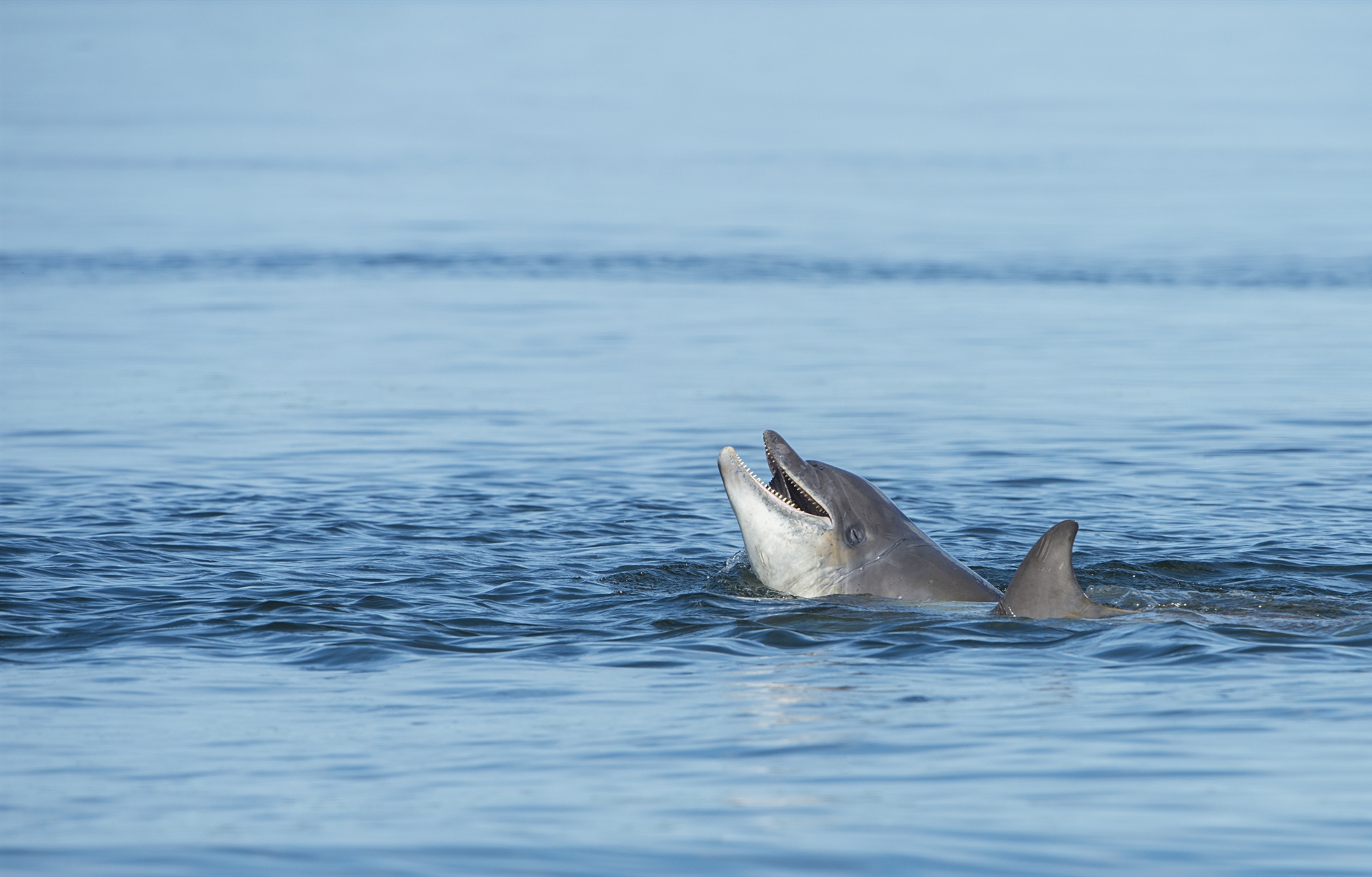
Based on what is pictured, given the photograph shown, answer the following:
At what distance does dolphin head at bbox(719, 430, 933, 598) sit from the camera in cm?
1294

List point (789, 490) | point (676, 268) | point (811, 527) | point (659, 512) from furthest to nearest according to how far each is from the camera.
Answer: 1. point (676, 268)
2. point (659, 512)
3. point (789, 490)
4. point (811, 527)

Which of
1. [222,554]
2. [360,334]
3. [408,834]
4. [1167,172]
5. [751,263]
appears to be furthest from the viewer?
[1167,172]

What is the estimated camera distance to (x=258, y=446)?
66.4 feet

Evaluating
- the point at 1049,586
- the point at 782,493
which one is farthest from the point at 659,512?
the point at 1049,586

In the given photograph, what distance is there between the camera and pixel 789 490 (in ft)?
43.8

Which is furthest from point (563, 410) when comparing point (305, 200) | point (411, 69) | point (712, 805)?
point (411, 69)

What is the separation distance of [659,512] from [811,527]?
4227mm

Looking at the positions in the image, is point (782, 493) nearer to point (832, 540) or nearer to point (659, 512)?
point (832, 540)

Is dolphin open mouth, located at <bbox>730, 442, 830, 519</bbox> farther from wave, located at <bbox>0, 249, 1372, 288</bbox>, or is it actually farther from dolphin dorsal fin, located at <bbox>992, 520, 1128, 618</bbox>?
wave, located at <bbox>0, 249, 1372, 288</bbox>

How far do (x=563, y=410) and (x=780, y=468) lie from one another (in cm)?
947

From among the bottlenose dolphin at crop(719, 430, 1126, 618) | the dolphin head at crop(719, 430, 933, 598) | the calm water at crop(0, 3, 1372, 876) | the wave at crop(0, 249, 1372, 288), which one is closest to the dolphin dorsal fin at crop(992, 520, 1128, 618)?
the calm water at crop(0, 3, 1372, 876)

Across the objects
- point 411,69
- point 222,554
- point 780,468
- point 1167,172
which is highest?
point 411,69

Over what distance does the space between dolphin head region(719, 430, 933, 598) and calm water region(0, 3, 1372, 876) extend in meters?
0.44

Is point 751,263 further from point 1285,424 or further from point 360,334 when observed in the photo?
point 1285,424
